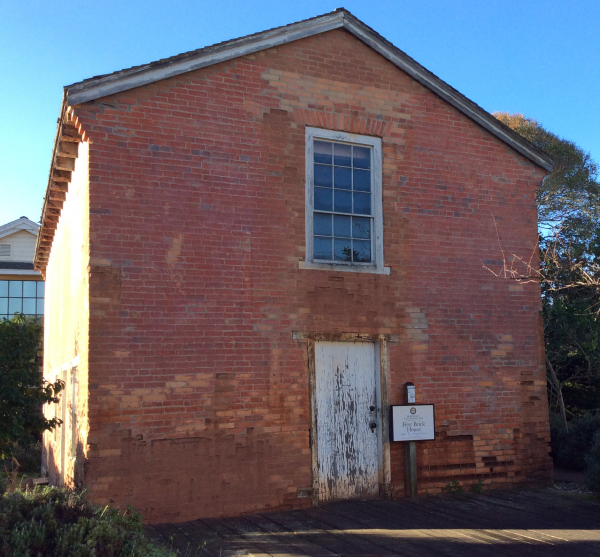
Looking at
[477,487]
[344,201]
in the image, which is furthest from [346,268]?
[477,487]

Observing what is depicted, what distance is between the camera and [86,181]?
8227mm

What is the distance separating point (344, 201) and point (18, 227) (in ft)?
57.0

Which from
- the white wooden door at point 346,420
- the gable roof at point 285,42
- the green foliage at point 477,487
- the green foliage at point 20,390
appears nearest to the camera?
the gable roof at point 285,42

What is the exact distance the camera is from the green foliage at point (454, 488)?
9531mm

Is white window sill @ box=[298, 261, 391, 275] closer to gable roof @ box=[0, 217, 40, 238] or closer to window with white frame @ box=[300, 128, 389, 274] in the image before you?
window with white frame @ box=[300, 128, 389, 274]

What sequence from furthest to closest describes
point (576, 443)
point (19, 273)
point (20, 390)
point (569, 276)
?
1. point (19, 273)
2. point (569, 276)
3. point (576, 443)
4. point (20, 390)

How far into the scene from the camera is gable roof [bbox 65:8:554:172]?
817 centimetres

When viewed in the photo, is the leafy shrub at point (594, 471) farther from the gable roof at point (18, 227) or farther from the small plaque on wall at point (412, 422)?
the gable roof at point (18, 227)

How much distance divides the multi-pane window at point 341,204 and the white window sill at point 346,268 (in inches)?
6.8

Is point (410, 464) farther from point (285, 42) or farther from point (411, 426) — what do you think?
point (285, 42)

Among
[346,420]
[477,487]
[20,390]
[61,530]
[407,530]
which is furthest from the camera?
[20,390]

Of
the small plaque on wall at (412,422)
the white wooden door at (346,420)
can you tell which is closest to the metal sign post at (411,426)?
the small plaque on wall at (412,422)

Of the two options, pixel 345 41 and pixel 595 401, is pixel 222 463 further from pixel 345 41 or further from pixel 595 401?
pixel 595 401

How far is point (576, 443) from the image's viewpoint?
12305mm
